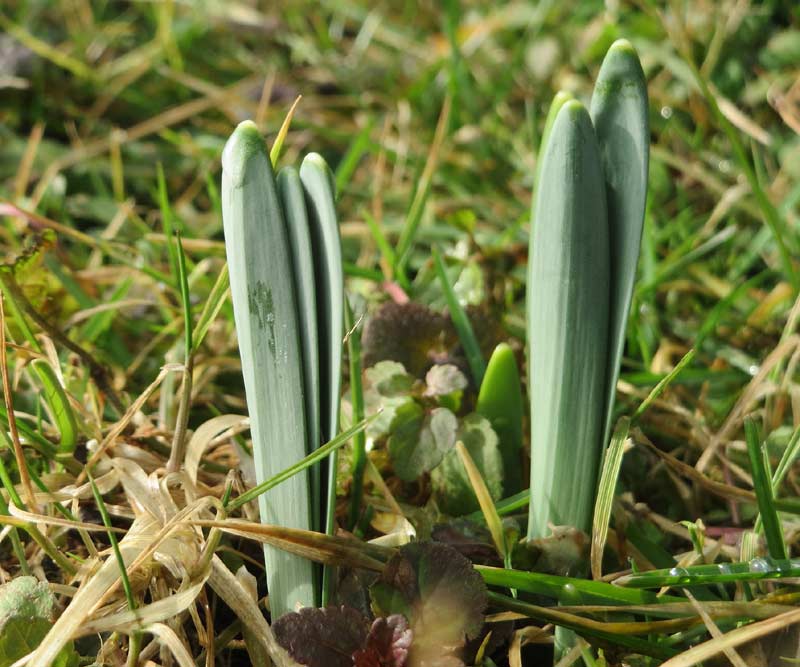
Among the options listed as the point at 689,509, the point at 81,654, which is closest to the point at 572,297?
the point at 689,509

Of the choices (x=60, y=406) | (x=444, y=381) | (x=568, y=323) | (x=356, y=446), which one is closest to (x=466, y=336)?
(x=444, y=381)

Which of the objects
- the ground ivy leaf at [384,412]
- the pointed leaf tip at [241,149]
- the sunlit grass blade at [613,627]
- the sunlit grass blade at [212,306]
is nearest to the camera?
the pointed leaf tip at [241,149]

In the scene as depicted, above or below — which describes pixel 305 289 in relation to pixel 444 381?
above

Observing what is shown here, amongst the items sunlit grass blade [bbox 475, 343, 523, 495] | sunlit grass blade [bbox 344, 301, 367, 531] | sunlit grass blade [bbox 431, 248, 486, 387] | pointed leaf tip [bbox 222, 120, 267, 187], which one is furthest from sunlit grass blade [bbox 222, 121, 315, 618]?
sunlit grass blade [bbox 431, 248, 486, 387]

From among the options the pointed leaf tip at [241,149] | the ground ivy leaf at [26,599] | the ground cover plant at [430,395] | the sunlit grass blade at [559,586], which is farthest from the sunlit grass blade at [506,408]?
the ground ivy leaf at [26,599]

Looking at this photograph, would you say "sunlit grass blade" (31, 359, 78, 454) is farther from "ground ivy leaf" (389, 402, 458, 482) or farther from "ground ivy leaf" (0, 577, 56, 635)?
"ground ivy leaf" (389, 402, 458, 482)

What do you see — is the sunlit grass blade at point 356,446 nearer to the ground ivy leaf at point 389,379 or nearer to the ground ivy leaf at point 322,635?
the ground ivy leaf at point 389,379

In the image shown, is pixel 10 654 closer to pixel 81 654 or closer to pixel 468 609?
pixel 81 654

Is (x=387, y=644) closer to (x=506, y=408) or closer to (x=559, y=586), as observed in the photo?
(x=559, y=586)
